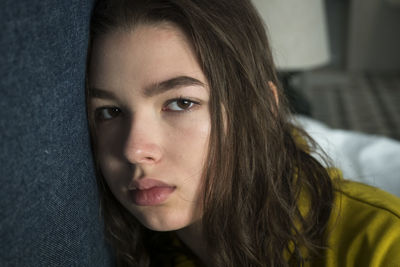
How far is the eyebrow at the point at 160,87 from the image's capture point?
2.18 ft

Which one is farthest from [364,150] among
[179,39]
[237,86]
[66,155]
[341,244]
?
[66,155]

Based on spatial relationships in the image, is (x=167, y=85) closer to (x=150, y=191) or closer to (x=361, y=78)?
(x=150, y=191)

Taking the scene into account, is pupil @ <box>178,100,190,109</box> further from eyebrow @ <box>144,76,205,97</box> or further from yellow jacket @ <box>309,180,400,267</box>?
yellow jacket @ <box>309,180,400,267</box>

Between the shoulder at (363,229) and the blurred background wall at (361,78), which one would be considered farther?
the blurred background wall at (361,78)

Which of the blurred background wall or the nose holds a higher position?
the blurred background wall

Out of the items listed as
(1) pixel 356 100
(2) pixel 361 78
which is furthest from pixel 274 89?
(2) pixel 361 78

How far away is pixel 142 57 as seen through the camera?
665 millimetres

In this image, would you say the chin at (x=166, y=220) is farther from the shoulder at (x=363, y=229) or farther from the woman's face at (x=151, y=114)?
the shoulder at (x=363, y=229)

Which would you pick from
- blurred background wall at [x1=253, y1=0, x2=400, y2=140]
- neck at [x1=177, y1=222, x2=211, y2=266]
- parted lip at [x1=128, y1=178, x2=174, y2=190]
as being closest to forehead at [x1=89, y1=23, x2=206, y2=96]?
parted lip at [x1=128, y1=178, x2=174, y2=190]

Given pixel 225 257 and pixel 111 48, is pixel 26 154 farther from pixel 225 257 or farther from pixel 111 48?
pixel 225 257

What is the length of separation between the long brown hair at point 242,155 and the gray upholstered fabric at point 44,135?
0.33ft

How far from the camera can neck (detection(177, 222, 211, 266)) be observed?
878 mm

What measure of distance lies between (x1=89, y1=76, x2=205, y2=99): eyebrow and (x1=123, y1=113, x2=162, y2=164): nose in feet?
0.15

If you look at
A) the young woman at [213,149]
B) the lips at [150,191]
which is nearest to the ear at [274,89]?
the young woman at [213,149]
